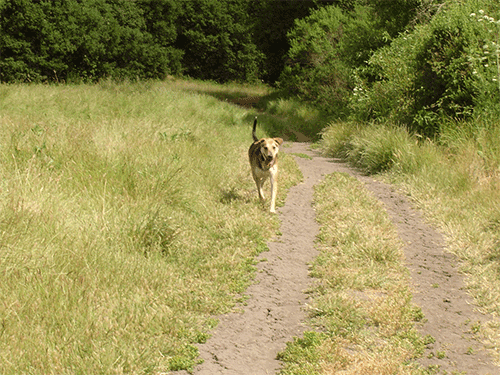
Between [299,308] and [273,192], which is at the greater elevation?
[273,192]

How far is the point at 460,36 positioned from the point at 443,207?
4739 mm

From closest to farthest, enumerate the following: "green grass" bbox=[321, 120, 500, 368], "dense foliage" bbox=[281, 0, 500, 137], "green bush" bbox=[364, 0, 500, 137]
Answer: "green grass" bbox=[321, 120, 500, 368]
"green bush" bbox=[364, 0, 500, 137]
"dense foliage" bbox=[281, 0, 500, 137]

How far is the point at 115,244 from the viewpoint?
5.06 meters

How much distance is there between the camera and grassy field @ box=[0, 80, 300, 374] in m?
3.65

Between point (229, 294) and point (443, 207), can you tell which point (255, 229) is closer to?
point (229, 294)

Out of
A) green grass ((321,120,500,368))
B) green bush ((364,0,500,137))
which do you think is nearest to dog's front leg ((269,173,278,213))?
green grass ((321,120,500,368))

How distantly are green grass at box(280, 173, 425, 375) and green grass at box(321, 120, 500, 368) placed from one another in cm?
75

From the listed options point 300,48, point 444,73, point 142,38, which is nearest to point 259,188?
point 444,73

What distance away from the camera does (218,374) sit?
3.63m

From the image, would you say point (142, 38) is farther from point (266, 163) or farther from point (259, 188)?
point (266, 163)

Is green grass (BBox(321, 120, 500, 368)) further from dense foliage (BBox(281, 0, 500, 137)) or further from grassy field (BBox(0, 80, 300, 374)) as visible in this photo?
grassy field (BBox(0, 80, 300, 374))

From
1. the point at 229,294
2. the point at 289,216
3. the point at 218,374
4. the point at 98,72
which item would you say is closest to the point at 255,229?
the point at 289,216

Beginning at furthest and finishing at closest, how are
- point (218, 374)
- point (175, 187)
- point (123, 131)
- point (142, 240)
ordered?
1. point (123, 131)
2. point (175, 187)
3. point (142, 240)
4. point (218, 374)

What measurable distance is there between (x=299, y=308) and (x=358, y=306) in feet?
1.88
